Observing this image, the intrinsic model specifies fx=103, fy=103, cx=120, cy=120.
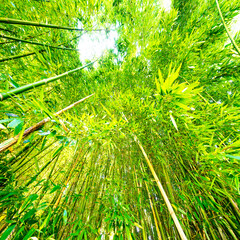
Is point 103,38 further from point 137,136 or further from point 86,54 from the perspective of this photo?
point 137,136

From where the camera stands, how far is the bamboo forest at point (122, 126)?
792 mm

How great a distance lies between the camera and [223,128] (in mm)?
870

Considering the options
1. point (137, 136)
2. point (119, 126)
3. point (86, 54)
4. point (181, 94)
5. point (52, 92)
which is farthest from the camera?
point (86, 54)

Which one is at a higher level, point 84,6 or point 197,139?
point 84,6

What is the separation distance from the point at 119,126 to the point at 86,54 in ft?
4.70

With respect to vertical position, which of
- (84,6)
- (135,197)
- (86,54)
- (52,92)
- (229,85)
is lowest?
(135,197)

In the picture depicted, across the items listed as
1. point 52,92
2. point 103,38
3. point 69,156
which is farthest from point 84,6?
point 69,156

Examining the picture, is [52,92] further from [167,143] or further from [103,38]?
[167,143]

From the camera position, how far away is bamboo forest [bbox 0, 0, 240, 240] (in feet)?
2.60

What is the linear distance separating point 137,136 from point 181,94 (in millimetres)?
615

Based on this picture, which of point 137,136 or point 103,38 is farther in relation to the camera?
point 103,38

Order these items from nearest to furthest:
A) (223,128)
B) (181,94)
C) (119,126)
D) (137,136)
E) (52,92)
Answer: (181,94), (223,128), (119,126), (137,136), (52,92)

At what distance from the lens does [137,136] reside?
1145 mm

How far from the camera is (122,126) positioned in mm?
1010
